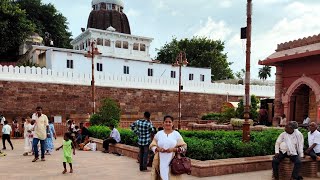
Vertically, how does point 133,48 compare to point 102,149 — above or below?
above

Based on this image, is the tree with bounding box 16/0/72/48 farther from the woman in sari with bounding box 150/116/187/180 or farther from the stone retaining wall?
the woman in sari with bounding box 150/116/187/180

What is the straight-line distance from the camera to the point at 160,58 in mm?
48656

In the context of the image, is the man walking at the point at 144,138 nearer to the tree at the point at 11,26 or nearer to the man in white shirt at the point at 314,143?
the man in white shirt at the point at 314,143

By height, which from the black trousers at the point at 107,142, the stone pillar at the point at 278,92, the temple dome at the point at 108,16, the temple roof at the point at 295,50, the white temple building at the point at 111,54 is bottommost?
the black trousers at the point at 107,142

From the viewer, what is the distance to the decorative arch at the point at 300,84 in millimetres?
14537

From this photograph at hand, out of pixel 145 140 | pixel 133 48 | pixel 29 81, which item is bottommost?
pixel 145 140

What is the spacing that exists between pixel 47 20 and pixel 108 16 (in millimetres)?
9277

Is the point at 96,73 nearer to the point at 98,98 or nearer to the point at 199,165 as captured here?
the point at 98,98

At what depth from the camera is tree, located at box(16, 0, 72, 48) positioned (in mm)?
41875

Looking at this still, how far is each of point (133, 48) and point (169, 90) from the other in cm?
897

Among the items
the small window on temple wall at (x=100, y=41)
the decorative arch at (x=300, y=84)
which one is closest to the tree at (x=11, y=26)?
the small window on temple wall at (x=100, y=41)

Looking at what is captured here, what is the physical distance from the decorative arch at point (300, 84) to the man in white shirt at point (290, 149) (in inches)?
320

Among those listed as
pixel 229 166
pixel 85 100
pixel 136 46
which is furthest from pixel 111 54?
pixel 229 166

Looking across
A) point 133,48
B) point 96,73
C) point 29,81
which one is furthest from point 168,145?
point 133,48
